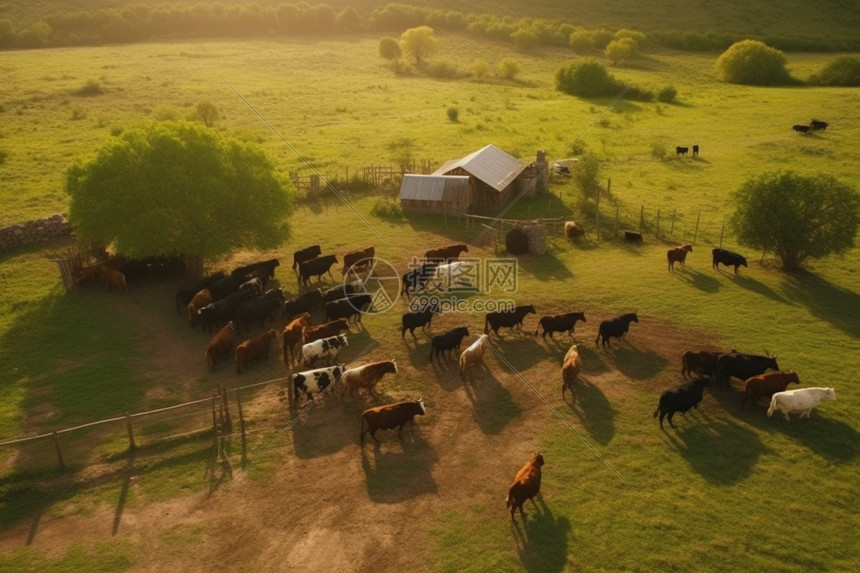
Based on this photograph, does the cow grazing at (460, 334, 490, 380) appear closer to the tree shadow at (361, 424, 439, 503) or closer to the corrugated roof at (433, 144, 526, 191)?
the tree shadow at (361, 424, 439, 503)

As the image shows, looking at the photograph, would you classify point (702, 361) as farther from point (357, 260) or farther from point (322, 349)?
point (357, 260)

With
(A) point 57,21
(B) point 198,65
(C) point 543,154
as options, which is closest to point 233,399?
(C) point 543,154

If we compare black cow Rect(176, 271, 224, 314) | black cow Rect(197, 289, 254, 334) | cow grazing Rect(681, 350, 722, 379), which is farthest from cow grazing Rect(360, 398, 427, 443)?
black cow Rect(176, 271, 224, 314)

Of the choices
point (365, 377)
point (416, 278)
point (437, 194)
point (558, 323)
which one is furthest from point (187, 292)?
point (437, 194)

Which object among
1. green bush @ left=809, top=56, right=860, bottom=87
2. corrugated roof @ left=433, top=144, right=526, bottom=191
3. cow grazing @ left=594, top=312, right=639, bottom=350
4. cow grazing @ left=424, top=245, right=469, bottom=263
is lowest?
cow grazing @ left=424, top=245, right=469, bottom=263

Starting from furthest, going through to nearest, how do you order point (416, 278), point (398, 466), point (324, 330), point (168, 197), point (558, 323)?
point (416, 278) < point (168, 197) < point (324, 330) < point (558, 323) < point (398, 466)
